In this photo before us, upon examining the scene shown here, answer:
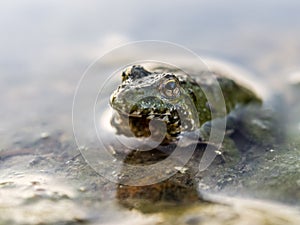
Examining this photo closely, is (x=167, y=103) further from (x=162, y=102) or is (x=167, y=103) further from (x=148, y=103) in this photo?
(x=148, y=103)

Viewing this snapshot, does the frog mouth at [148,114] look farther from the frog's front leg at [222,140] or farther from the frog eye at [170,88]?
the frog's front leg at [222,140]

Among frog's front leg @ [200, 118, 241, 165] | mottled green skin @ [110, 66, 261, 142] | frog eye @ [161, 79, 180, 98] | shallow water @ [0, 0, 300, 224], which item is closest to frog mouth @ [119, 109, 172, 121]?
mottled green skin @ [110, 66, 261, 142]

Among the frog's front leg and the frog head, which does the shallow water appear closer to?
the frog's front leg

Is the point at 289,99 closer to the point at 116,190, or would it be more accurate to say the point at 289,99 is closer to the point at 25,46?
the point at 116,190

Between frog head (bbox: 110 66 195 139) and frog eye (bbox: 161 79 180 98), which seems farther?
frog eye (bbox: 161 79 180 98)

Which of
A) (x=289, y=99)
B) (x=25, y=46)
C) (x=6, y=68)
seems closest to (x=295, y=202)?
(x=289, y=99)

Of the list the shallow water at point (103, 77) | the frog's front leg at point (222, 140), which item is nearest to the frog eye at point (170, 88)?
the frog's front leg at point (222, 140)
